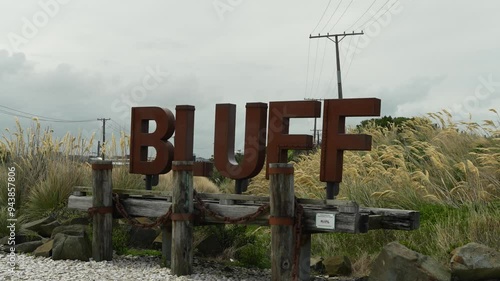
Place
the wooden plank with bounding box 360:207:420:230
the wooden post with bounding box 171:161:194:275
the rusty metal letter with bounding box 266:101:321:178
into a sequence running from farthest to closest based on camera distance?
the wooden post with bounding box 171:161:194:275
the rusty metal letter with bounding box 266:101:321:178
the wooden plank with bounding box 360:207:420:230

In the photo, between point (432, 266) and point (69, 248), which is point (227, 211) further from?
point (432, 266)

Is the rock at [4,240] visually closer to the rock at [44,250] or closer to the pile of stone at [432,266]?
the rock at [44,250]

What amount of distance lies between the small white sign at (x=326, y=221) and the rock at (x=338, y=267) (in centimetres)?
139

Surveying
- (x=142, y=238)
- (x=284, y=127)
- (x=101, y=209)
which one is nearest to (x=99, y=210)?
(x=101, y=209)

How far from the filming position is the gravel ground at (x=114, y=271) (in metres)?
8.23

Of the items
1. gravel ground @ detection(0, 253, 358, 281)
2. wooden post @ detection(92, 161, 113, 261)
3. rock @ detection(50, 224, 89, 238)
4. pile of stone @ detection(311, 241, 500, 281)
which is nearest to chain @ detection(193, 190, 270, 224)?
gravel ground @ detection(0, 253, 358, 281)

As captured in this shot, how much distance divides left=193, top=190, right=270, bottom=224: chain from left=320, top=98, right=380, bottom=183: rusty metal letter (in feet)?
3.06

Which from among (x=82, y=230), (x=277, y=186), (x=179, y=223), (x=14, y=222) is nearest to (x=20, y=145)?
(x=14, y=222)

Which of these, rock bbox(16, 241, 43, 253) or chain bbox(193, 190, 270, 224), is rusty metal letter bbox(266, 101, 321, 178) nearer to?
chain bbox(193, 190, 270, 224)

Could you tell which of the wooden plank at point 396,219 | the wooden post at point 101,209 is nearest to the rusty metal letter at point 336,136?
the wooden plank at point 396,219

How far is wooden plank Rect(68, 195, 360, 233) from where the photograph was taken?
7500 mm

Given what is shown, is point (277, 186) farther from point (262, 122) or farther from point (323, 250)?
point (323, 250)

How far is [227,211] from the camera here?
844 cm

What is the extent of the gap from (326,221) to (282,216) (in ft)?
1.76
